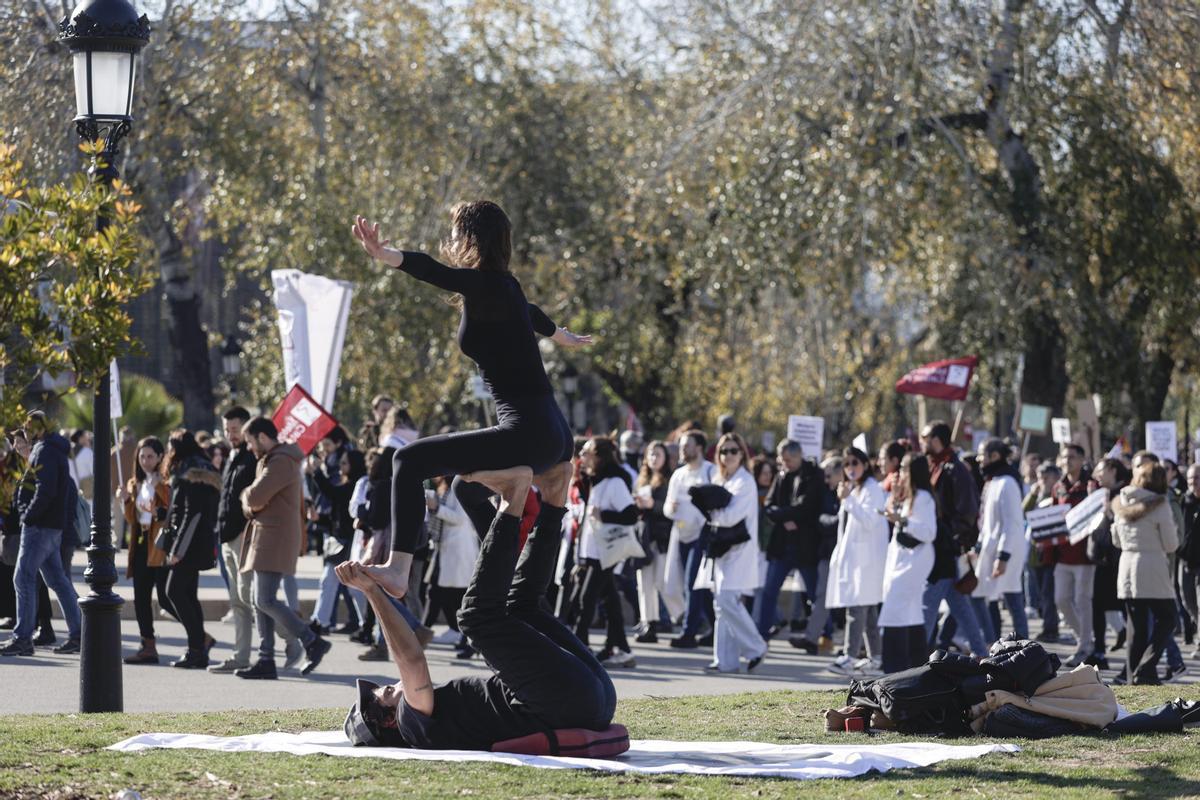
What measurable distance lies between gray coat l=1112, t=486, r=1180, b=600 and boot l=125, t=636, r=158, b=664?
6903mm

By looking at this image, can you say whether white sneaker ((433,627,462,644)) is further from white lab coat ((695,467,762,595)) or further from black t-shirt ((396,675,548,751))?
black t-shirt ((396,675,548,751))

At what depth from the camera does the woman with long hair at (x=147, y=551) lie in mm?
13758

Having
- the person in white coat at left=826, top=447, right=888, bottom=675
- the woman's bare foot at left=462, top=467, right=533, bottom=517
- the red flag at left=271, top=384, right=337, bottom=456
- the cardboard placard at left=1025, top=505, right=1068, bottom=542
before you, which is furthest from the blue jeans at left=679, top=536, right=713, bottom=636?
the woman's bare foot at left=462, top=467, right=533, bottom=517

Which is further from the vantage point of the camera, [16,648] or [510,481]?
[16,648]

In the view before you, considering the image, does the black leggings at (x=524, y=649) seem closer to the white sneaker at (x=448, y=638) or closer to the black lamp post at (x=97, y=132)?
the black lamp post at (x=97, y=132)

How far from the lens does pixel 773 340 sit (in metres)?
47.2

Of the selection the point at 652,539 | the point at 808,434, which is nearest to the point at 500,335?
the point at 652,539

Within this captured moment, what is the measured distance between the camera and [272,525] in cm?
1248

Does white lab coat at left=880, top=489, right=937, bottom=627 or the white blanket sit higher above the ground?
white lab coat at left=880, top=489, right=937, bottom=627

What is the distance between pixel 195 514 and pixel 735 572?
3.83 meters

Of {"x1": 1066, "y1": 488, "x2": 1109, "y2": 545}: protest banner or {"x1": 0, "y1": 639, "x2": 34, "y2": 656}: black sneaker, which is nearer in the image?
{"x1": 0, "y1": 639, "x2": 34, "y2": 656}: black sneaker

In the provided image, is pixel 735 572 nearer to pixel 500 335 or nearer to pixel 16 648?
pixel 16 648

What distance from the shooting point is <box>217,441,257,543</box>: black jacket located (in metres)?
12.8

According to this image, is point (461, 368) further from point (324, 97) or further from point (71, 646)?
point (71, 646)
